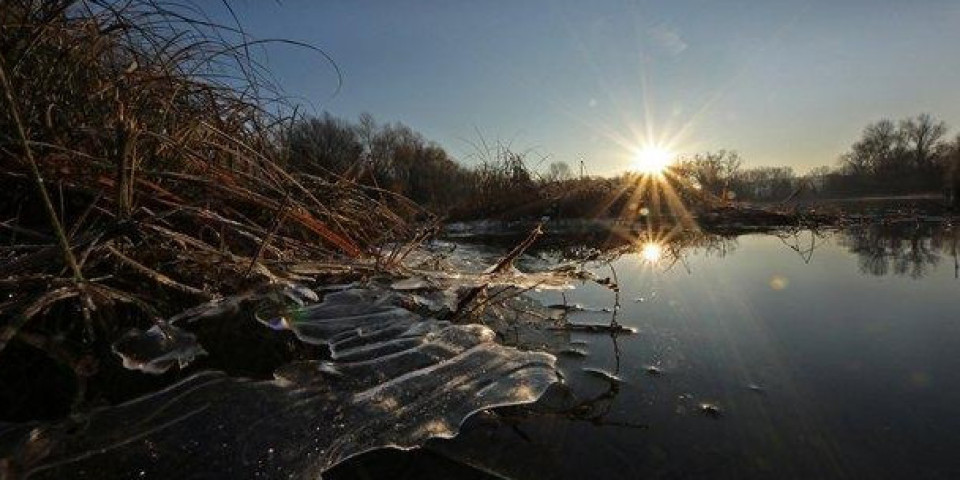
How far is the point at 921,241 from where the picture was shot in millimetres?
3271

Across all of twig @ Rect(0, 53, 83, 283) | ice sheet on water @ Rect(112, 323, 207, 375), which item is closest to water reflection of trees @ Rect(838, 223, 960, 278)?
ice sheet on water @ Rect(112, 323, 207, 375)

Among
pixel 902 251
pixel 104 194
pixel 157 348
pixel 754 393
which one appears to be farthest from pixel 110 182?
pixel 902 251

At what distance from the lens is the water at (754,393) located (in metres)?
0.69

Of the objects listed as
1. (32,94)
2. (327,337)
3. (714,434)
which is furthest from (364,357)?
(32,94)

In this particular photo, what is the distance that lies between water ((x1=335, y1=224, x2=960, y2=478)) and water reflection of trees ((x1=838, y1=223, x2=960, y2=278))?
10.9 inches

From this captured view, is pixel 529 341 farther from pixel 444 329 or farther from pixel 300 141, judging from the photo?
Answer: pixel 300 141

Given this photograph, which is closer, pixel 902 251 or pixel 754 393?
pixel 754 393

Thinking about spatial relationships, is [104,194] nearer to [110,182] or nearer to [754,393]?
[110,182]

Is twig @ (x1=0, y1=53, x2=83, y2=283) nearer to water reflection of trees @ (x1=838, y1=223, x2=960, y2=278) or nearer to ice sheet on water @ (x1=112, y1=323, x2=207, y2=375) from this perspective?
ice sheet on water @ (x1=112, y1=323, x2=207, y2=375)

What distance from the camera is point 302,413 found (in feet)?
2.44

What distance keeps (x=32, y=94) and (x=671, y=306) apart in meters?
1.71

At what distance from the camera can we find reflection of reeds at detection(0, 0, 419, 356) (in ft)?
3.03

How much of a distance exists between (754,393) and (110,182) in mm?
1379

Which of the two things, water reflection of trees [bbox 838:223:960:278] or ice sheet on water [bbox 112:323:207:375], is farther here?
water reflection of trees [bbox 838:223:960:278]
